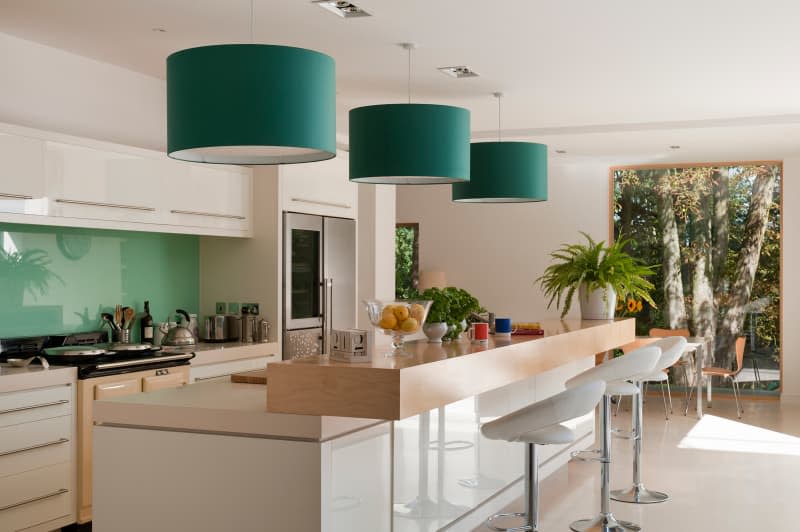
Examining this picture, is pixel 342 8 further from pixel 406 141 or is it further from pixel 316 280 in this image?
pixel 316 280

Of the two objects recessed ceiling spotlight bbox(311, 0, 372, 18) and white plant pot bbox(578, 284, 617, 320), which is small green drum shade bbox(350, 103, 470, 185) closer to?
recessed ceiling spotlight bbox(311, 0, 372, 18)

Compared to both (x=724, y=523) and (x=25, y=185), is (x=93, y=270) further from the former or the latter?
(x=724, y=523)

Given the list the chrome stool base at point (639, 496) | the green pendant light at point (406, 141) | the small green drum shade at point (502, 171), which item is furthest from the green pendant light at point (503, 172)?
the chrome stool base at point (639, 496)

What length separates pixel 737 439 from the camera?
7.72 metres

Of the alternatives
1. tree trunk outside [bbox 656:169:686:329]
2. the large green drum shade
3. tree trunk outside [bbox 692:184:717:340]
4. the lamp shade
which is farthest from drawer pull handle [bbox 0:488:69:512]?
tree trunk outside [bbox 692:184:717:340]

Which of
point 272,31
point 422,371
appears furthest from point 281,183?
point 422,371

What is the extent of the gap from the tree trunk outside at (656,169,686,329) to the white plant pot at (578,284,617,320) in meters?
3.84

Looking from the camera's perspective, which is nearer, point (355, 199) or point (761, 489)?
point (761, 489)

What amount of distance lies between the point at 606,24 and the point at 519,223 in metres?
5.89

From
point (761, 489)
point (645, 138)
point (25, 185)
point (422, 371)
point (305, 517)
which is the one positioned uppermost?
point (645, 138)

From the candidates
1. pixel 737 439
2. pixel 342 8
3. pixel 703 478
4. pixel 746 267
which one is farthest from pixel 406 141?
pixel 746 267

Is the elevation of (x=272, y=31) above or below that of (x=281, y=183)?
above

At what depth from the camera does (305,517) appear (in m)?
3.17

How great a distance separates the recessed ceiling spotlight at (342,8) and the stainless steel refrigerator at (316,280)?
7.58ft
